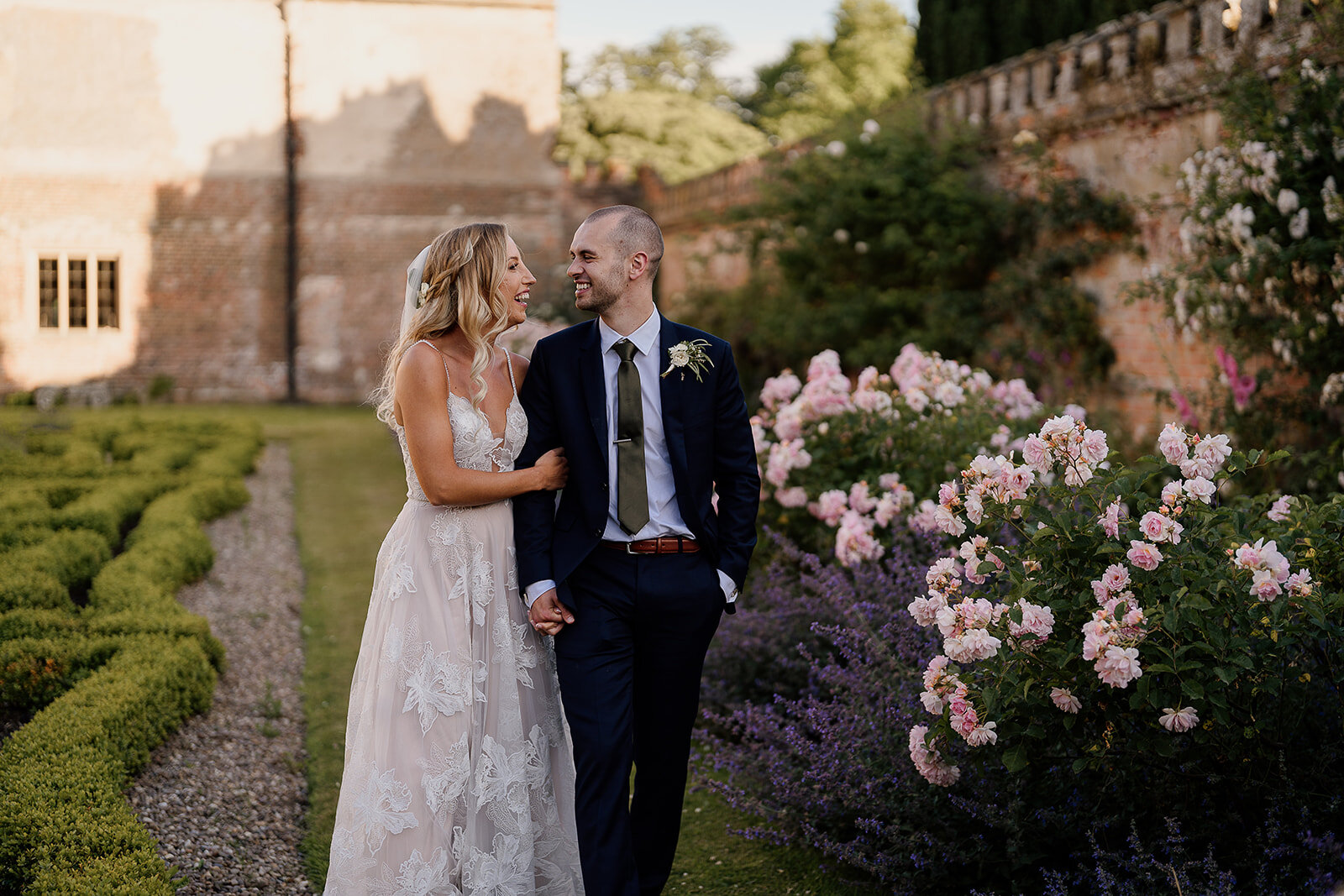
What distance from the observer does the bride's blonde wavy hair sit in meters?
3.08

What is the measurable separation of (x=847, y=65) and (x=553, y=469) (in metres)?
30.8

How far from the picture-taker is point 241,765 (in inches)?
176

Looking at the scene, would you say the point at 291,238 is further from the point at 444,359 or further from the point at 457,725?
the point at 457,725

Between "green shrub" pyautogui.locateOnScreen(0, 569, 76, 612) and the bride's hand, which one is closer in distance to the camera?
the bride's hand

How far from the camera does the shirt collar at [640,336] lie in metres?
3.04

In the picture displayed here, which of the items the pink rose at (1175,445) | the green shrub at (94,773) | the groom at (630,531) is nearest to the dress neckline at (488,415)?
the groom at (630,531)

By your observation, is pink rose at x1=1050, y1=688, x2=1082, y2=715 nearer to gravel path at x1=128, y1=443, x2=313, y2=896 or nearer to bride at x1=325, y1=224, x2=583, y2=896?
bride at x1=325, y1=224, x2=583, y2=896

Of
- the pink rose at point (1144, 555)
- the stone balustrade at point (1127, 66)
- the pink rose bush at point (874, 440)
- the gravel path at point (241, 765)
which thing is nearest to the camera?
the pink rose at point (1144, 555)

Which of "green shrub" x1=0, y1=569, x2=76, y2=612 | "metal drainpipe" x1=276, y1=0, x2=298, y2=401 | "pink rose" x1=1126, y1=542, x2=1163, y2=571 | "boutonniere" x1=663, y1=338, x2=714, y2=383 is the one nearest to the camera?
"pink rose" x1=1126, y1=542, x2=1163, y2=571

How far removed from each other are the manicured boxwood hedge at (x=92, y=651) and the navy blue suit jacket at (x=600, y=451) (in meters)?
1.43

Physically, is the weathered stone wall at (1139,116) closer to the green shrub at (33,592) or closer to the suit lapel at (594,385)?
the suit lapel at (594,385)

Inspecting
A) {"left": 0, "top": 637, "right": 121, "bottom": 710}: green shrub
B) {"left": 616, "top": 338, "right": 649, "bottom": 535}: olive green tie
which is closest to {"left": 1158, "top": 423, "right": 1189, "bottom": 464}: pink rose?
{"left": 616, "top": 338, "right": 649, "bottom": 535}: olive green tie

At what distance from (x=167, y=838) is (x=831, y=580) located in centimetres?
251

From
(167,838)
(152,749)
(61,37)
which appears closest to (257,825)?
(167,838)
